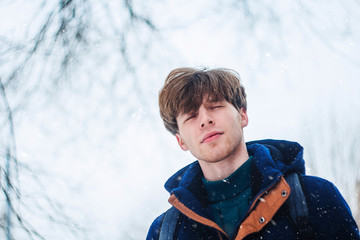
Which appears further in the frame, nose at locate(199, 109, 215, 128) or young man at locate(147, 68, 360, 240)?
nose at locate(199, 109, 215, 128)

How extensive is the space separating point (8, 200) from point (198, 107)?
187 inches

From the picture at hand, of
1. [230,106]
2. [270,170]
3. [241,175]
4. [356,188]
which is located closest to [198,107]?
[230,106]

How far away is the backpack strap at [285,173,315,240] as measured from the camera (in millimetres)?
1522

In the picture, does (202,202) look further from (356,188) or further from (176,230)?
(356,188)

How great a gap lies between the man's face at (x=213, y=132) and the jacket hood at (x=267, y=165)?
24cm

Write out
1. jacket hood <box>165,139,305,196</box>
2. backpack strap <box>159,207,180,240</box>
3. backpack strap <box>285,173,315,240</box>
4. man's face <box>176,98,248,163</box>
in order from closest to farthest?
1. backpack strap <box>285,173,315,240</box>
2. jacket hood <box>165,139,305,196</box>
3. backpack strap <box>159,207,180,240</box>
4. man's face <box>176,98,248,163</box>

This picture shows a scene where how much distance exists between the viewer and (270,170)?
186cm

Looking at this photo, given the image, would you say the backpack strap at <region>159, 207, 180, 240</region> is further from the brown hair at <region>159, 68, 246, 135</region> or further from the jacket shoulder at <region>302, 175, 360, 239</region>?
the jacket shoulder at <region>302, 175, 360, 239</region>

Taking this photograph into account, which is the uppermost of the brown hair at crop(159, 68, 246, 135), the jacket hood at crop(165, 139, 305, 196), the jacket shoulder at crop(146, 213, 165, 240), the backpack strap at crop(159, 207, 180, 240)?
the brown hair at crop(159, 68, 246, 135)

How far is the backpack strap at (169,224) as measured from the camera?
1.98 m

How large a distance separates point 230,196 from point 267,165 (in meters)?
0.41

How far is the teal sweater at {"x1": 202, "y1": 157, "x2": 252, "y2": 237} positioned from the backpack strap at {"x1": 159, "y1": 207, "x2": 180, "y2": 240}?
0.33 metres

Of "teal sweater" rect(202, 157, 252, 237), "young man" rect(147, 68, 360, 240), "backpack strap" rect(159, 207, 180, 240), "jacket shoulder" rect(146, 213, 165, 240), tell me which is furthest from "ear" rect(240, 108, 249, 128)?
"jacket shoulder" rect(146, 213, 165, 240)

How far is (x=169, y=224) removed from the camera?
2.07m
